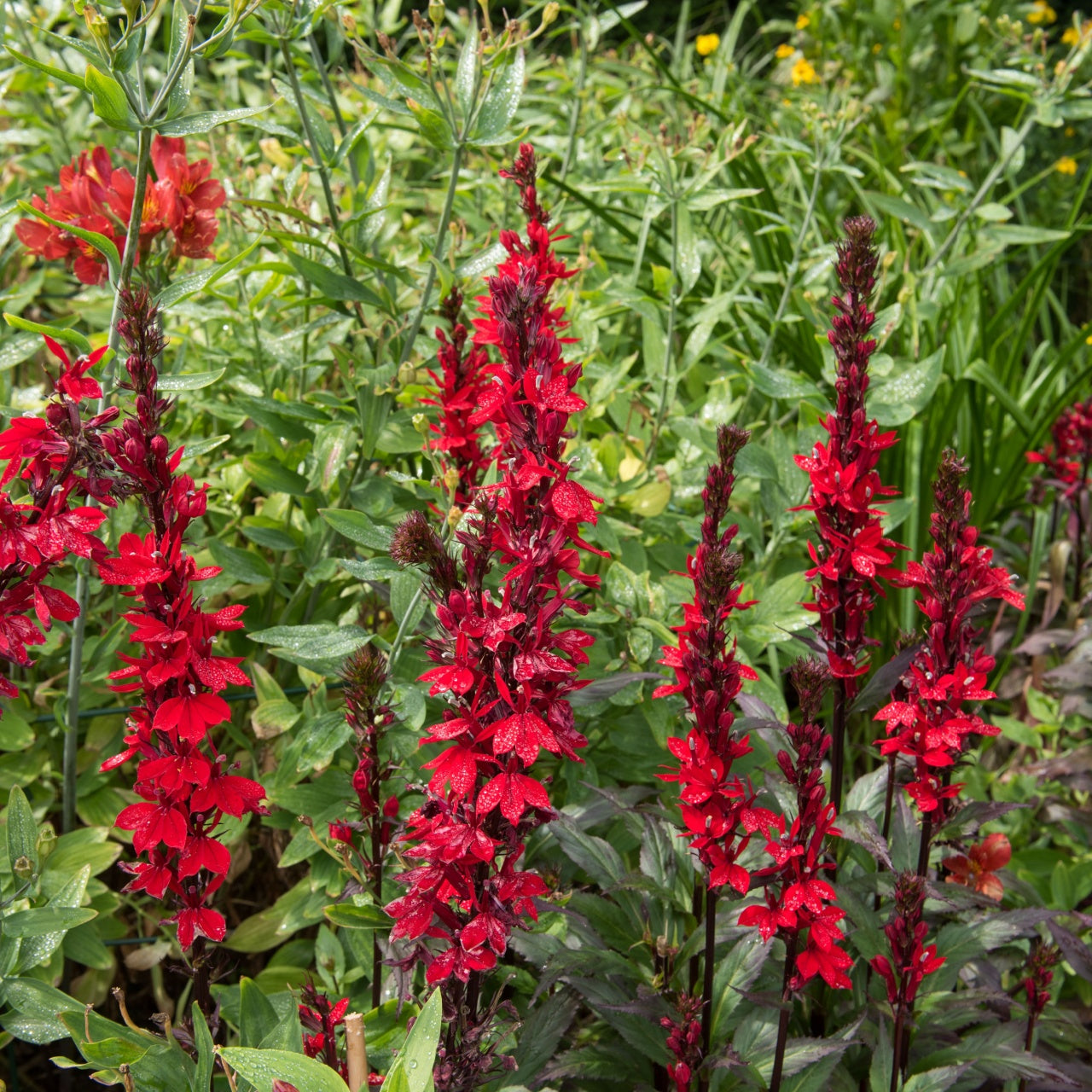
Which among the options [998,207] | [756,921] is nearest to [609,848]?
[756,921]

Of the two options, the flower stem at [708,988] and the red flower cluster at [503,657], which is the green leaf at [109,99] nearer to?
the red flower cluster at [503,657]

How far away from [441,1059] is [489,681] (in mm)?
429

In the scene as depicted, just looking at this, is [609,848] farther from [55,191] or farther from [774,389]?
[55,191]

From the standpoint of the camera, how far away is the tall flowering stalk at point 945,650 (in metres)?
1.32

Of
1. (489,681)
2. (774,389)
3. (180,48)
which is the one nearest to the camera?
(489,681)

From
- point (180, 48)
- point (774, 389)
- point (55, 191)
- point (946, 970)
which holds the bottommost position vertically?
point (946, 970)

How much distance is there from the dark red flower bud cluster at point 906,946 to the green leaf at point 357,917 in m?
0.62

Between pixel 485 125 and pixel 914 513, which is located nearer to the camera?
pixel 485 125

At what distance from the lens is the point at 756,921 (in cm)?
118

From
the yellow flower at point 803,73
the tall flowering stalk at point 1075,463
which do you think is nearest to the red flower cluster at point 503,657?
the tall flowering stalk at point 1075,463

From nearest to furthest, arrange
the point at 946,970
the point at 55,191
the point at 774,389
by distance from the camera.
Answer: the point at 946,970 → the point at 55,191 → the point at 774,389

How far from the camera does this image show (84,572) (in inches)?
60.7

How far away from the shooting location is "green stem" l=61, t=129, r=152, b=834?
139 cm

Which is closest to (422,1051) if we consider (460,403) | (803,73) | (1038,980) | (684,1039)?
(684,1039)
